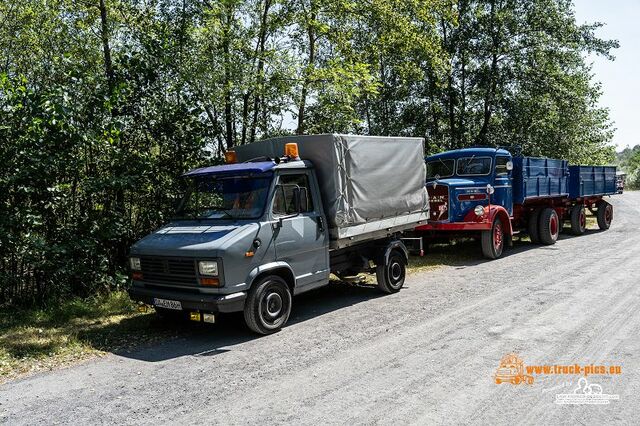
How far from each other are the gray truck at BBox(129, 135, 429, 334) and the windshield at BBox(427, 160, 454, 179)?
4.92 m

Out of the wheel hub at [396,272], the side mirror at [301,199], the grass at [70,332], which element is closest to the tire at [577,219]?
the wheel hub at [396,272]

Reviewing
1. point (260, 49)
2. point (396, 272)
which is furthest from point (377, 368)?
point (260, 49)

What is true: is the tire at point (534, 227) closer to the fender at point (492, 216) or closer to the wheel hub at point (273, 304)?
the fender at point (492, 216)

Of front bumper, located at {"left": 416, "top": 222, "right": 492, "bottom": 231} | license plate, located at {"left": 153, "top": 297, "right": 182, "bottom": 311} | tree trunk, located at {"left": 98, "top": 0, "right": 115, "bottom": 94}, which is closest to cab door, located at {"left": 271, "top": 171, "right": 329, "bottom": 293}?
license plate, located at {"left": 153, "top": 297, "right": 182, "bottom": 311}

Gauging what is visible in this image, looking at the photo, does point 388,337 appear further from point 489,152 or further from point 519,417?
point 489,152

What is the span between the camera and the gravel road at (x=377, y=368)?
4320mm

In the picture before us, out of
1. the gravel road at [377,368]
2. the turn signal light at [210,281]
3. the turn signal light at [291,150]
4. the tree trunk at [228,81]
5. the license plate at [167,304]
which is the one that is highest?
the tree trunk at [228,81]

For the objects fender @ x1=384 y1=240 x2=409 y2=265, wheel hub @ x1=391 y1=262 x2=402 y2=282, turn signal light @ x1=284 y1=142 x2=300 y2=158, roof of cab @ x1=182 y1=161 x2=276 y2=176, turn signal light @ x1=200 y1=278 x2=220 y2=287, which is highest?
turn signal light @ x1=284 y1=142 x2=300 y2=158

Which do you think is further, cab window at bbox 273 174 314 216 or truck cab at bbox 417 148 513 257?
truck cab at bbox 417 148 513 257

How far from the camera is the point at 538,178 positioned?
1461 cm

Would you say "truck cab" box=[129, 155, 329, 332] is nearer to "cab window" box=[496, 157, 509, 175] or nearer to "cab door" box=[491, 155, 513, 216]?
"cab door" box=[491, 155, 513, 216]

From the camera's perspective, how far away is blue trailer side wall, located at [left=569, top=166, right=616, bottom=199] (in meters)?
17.2

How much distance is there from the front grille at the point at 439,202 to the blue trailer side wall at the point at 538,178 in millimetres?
2951

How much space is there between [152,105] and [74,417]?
661 centimetres
